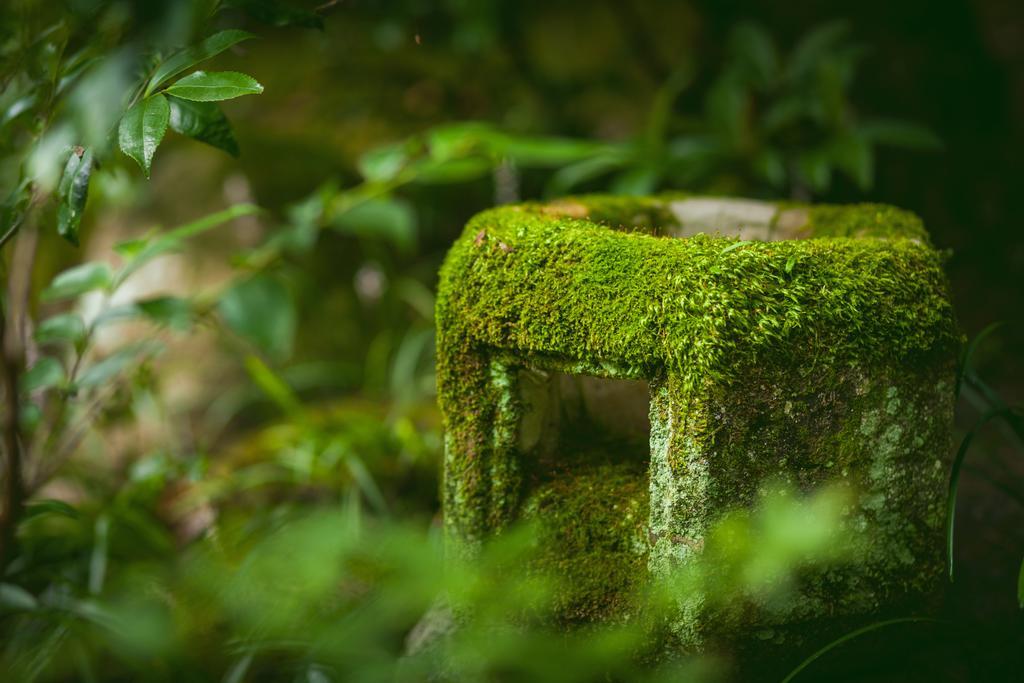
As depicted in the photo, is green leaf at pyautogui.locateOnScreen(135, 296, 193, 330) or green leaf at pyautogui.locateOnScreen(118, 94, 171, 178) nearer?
green leaf at pyautogui.locateOnScreen(118, 94, 171, 178)

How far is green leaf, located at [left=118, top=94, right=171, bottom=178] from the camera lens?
4.28ft

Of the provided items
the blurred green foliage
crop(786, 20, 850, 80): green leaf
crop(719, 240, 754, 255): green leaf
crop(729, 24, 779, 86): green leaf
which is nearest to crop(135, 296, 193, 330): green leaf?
the blurred green foliage

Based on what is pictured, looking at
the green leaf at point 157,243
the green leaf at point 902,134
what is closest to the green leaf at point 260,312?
the green leaf at point 157,243

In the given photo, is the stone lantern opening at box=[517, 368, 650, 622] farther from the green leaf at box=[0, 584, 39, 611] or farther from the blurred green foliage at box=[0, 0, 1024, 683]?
the green leaf at box=[0, 584, 39, 611]

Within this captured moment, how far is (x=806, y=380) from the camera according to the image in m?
1.35

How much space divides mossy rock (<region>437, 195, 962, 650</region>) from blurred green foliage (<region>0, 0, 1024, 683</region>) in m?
0.08

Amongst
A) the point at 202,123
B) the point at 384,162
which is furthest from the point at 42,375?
the point at 384,162

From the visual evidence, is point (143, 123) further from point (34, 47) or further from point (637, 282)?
point (637, 282)

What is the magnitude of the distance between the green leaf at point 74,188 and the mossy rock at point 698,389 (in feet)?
2.37

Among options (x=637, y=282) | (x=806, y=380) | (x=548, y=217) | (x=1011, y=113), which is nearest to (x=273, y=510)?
(x=548, y=217)

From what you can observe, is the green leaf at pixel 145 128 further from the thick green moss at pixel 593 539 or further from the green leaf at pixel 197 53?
the thick green moss at pixel 593 539

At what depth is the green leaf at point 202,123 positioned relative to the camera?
4.69 feet

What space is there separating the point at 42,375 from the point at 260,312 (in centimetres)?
66

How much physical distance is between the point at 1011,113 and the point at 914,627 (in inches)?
110
